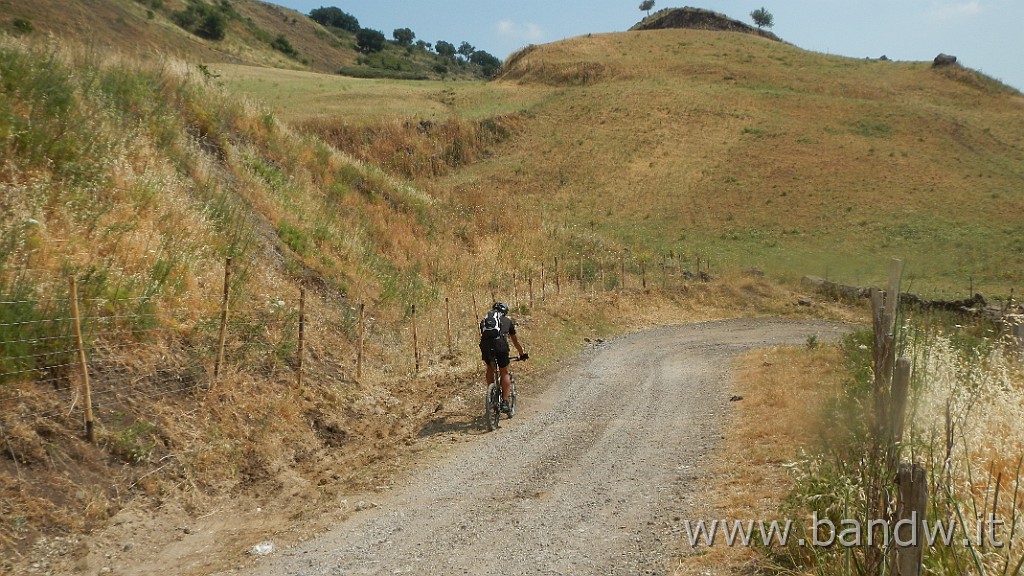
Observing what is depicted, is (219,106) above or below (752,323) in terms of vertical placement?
above

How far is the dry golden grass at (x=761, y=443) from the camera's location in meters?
6.17

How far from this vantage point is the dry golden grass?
6172 millimetres

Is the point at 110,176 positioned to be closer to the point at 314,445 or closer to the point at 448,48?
the point at 314,445

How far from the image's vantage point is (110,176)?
40.4ft

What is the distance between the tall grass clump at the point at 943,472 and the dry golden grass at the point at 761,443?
0.45m

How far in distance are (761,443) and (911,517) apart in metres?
6.53

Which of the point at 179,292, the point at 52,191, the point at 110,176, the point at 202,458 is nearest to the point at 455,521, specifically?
the point at 202,458

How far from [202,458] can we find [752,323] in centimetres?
2202

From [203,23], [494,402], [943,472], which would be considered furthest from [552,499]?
[203,23]

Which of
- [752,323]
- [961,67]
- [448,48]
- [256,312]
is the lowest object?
[752,323]

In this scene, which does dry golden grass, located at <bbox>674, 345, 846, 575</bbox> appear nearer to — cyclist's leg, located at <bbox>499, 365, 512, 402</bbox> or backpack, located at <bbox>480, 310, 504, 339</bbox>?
cyclist's leg, located at <bbox>499, 365, 512, 402</bbox>

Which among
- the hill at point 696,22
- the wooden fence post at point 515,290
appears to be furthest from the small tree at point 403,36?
the wooden fence post at point 515,290

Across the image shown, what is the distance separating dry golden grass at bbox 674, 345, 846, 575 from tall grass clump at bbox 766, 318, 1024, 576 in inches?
17.5

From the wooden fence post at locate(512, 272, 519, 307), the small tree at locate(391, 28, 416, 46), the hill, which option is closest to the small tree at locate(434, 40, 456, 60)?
the small tree at locate(391, 28, 416, 46)
